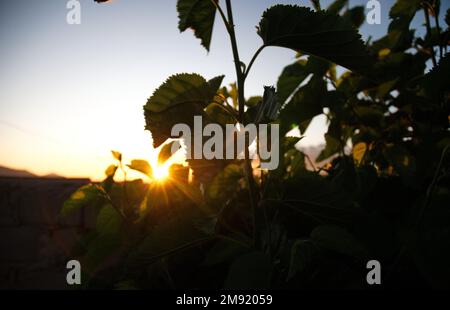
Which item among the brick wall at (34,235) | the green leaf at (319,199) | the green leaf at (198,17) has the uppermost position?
the green leaf at (198,17)

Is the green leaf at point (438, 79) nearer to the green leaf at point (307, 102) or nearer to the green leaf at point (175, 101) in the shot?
the green leaf at point (307, 102)

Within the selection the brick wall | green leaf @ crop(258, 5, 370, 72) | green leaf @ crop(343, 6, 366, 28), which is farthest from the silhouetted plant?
the brick wall

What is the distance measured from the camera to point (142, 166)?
4.51 ft

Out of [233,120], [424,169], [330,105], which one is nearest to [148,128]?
[233,120]

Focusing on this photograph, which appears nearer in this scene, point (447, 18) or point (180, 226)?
point (180, 226)

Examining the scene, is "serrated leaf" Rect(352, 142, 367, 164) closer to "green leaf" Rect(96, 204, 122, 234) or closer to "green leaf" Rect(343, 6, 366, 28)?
"green leaf" Rect(343, 6, 366, 28)

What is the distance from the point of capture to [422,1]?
137 centimetres

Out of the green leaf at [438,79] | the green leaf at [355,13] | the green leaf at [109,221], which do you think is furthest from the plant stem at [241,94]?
the green leaf at [355,13]

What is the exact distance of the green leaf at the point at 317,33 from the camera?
0.67 meters

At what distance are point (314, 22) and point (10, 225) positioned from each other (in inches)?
192

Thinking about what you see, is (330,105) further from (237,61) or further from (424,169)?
(237,61)

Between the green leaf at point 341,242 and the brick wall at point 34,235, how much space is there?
364 centimetres

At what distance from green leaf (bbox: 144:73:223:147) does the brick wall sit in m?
3.39

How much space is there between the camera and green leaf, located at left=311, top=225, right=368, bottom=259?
63 centimetres
